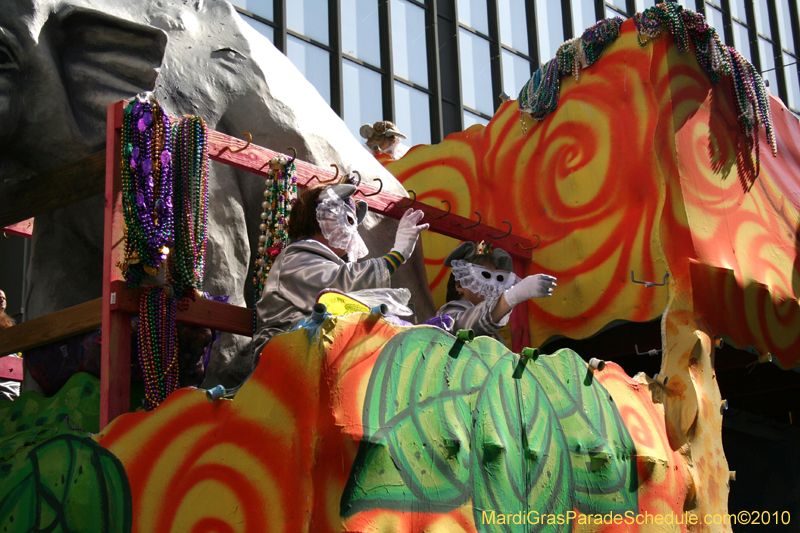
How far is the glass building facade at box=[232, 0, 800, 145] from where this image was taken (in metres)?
10.9

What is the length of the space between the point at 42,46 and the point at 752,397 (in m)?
5.64

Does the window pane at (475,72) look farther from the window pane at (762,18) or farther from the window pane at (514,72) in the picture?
the window pane at (762,18)

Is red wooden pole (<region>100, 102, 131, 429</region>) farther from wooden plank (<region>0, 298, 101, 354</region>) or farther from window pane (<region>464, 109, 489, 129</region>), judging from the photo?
window pane (<region>464, 109, 489, 129</region>)

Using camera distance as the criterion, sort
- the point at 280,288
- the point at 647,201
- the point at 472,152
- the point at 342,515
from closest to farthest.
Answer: the point at 342,515 → the point at 280,288 → the point at 647,201 → the point at 472,152

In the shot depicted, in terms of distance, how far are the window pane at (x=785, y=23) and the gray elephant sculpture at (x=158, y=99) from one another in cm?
1512

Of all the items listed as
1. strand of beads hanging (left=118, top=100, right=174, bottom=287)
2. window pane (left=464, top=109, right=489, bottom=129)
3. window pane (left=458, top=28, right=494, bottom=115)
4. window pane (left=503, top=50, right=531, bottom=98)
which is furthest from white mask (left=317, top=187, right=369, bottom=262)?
window pane (left=503, top=50, right=531, bottom=98)

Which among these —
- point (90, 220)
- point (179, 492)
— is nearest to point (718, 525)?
point (179, 492)

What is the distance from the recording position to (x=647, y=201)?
5.49 metres

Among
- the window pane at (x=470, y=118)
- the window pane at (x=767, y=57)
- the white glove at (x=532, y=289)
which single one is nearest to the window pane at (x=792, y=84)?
the window pane at (x=767, y=57)

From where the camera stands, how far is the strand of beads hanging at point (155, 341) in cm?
373

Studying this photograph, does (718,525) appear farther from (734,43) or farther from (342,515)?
(734,43)

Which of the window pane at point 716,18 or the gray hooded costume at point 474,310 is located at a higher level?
the window pane at point 716,18

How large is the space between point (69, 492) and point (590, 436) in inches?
83.0

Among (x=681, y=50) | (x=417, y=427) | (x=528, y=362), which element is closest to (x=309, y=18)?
(x=681, y=50)
